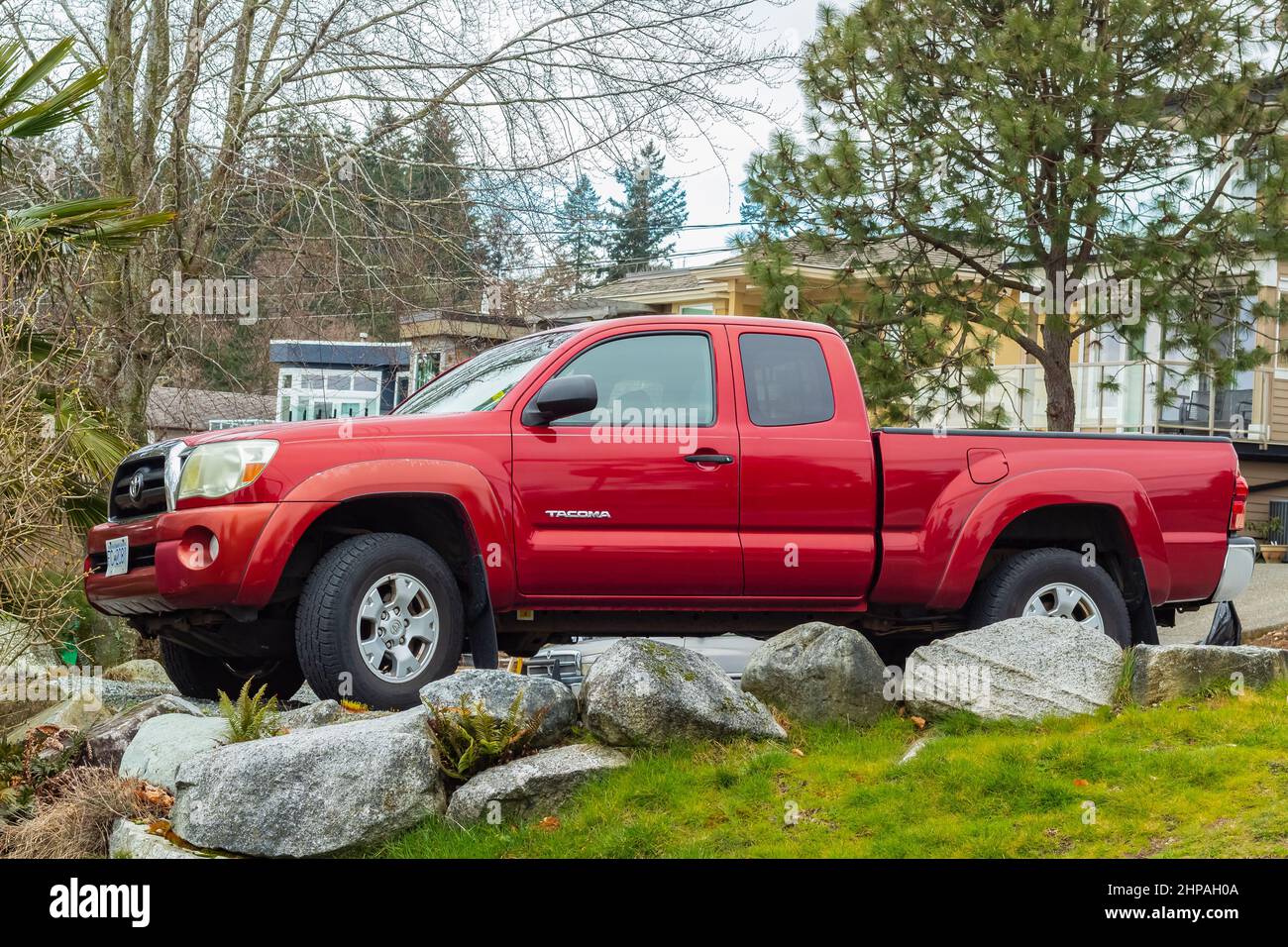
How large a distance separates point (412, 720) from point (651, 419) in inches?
84.3

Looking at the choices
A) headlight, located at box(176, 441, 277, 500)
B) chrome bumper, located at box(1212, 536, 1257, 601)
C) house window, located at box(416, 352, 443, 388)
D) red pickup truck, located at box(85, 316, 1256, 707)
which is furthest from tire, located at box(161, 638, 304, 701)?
chrome bumper, located at box(1212, 536, 1257, 601)

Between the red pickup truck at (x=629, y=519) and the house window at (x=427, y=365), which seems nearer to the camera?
the red pickup truck at (x=629, y=519)

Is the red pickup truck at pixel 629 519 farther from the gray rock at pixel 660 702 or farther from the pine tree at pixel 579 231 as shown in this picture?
the pine tree at pixel 579 231

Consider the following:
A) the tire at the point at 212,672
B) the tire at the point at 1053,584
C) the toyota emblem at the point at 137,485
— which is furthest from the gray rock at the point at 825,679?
the toyota emblem at the point at 137,485

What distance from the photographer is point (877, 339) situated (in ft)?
49.4

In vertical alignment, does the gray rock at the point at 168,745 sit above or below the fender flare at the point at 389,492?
below

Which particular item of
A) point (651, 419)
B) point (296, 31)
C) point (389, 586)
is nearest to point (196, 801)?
point (389, 586)

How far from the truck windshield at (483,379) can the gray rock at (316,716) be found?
166 cm

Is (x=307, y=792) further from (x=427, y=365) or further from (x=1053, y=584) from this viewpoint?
(x=427, y=365)

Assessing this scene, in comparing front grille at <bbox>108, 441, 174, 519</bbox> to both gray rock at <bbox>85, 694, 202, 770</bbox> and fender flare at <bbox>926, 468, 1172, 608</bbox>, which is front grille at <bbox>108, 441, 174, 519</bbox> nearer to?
gray rock at <bbox>85, 694, 202, 770</bbox>

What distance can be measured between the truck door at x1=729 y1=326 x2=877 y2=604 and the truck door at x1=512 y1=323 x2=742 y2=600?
12 cm

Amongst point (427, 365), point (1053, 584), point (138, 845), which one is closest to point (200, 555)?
point (138, 845)

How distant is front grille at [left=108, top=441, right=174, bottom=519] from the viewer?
7.21 meters

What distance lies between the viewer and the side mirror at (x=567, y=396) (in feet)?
23.2
